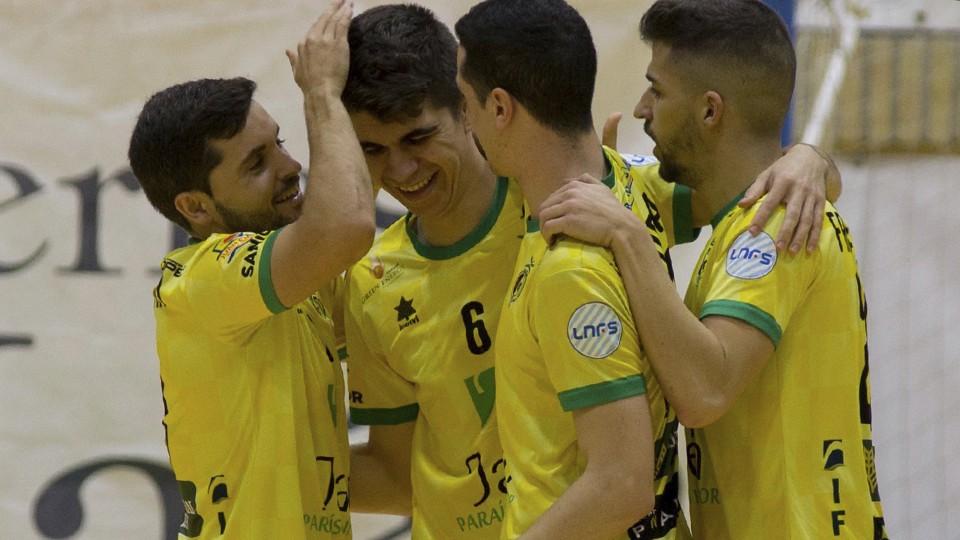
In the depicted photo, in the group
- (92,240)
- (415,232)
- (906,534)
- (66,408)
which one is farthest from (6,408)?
(906,534)

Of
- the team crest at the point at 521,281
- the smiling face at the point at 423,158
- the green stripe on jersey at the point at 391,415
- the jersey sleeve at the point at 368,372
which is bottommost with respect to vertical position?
the green stripe on jersey at the point at 391,415

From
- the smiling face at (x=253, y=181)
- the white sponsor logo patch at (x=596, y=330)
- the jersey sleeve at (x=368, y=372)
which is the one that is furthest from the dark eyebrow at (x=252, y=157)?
the white sponsor logo patch at (x=596, y=330)

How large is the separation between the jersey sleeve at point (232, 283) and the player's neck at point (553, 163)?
0.59m

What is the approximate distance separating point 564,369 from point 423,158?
791 mm

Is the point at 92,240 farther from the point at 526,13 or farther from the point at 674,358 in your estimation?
the point at 674,358

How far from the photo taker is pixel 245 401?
248 cm

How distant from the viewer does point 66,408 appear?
3.97m

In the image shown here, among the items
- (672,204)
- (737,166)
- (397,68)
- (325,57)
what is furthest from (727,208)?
(325,57)

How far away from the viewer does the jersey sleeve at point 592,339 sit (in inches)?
75.2

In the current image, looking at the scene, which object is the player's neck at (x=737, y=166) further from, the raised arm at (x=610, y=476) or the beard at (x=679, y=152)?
the raised arm at (x=610, y=476)

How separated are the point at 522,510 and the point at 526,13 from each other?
91 cm

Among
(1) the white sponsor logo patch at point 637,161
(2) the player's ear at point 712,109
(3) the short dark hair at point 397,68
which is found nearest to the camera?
(2) the player's ear at point 712,109

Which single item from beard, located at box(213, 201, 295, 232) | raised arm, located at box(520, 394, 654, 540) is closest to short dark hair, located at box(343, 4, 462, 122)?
beard, located at box(213, 201, 295, 232)

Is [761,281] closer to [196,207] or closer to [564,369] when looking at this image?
[564,369]
